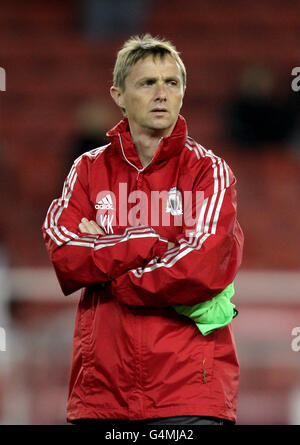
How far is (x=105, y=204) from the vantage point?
2.74 meters

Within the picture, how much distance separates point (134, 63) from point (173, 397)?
3.38 feet

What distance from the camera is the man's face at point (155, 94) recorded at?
2.74 metres

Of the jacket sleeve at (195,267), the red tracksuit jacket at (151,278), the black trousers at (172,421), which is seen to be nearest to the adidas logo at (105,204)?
the red tracksuit jacket at (151,278)

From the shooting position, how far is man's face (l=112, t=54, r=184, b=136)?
8.99 feet

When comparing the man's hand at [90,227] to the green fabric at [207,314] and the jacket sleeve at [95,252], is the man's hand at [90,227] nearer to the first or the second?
the jacket sleeve at [95,252]

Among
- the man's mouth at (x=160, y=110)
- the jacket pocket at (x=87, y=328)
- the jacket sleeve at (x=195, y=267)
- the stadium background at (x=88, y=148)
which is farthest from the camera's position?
the stadium background at (x=88, y=148)

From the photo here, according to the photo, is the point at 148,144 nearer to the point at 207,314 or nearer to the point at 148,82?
the point at 148,82

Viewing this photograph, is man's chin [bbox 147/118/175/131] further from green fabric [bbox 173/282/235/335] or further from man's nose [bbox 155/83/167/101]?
green fabric [bbox 173/282/235/335]

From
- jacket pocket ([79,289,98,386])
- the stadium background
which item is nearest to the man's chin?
jacket pocket ([79,289,98,386])

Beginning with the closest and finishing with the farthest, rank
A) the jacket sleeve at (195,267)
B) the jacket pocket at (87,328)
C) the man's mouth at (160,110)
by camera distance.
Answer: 1. the jacket sleeve at (195,267)
2. the jacket pocket at (87,328)
3. the man's mouth at (160,110)

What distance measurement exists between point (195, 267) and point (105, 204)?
0.38 meters

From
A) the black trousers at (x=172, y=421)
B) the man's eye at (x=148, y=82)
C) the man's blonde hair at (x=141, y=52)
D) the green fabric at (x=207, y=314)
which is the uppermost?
the man's blonde hair at (x=141, y=52)

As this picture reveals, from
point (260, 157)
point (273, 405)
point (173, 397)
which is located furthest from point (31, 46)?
point (173, 397)
